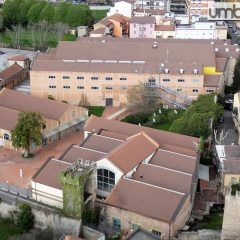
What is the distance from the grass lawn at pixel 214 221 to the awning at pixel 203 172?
12.8ft

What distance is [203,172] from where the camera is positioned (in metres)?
37.8

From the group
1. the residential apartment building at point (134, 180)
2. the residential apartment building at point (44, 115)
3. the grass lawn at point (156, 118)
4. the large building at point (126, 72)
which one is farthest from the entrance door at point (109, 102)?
the residential apartment building at point (134, 180)

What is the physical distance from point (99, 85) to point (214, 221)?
2333 cm

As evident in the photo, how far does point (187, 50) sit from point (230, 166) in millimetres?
22733

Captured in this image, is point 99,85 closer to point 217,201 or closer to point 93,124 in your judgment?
point 93,124

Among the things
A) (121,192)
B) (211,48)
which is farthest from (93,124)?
(211,48)

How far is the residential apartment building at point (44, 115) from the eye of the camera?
43000mm

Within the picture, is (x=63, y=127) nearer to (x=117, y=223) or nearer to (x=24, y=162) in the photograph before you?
(x=24, y=162)

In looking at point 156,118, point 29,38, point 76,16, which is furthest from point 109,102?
point 76,16

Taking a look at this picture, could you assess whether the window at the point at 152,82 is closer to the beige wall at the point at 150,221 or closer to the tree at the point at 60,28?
the beige wall at the point at 150,221

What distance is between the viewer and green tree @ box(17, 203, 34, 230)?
3309 cm

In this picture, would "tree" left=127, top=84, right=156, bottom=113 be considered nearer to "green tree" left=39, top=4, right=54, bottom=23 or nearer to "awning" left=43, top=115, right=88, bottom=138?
"awning" left=43, top=115, right=88, bottom=138

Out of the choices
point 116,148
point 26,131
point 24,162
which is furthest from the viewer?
point 24,162

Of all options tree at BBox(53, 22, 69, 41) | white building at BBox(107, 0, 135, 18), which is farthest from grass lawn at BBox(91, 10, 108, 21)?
tree at BBox(53, 22, 69, 41)
